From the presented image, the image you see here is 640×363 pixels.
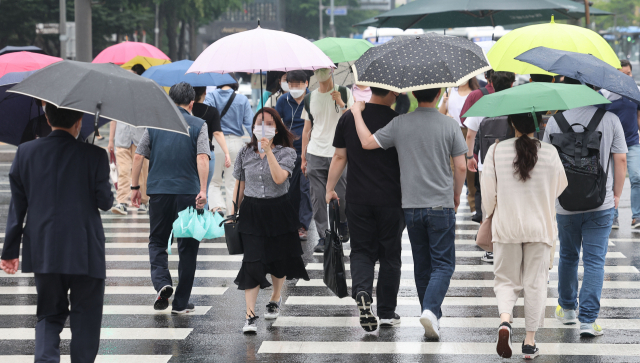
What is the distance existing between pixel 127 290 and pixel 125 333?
1.45 meters

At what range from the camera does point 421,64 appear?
545 cm

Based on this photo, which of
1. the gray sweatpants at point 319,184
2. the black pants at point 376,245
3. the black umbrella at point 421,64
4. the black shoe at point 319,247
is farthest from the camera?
the black shoe at point 319,247

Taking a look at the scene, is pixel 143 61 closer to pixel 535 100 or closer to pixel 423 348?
pixel 423 348

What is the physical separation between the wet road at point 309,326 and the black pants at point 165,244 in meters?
0.24

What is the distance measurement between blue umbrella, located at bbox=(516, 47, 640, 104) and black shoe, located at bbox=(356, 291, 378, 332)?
2.01 m

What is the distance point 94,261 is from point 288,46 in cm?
254

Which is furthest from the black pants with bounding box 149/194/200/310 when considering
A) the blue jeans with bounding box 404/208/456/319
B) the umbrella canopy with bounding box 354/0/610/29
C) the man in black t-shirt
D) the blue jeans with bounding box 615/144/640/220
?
the blue jeans with bounding box 615/144/640/220

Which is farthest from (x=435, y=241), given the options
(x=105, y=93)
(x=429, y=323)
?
(x=105, y=93)

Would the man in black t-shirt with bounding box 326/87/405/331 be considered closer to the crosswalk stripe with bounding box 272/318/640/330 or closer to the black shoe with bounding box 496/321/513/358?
the crosswalk stripe with bounding box 272/318/640/330

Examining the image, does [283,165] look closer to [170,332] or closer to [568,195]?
[170,332]

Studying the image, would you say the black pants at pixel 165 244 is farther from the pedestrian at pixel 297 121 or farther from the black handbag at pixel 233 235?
the pedestrian at pixel 297 121

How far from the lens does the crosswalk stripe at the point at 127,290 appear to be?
24.0 ft

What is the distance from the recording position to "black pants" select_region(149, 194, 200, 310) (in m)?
6.39

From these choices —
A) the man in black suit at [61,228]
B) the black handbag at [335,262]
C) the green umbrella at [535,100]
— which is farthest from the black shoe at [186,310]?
the green umbrella at [535,100]
